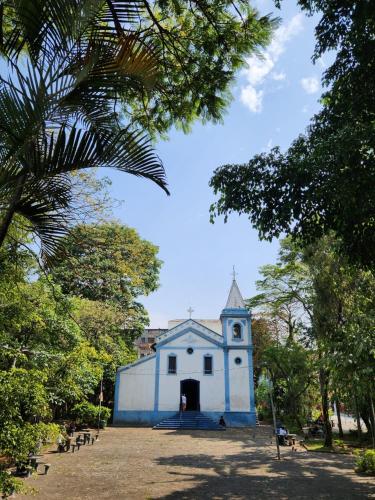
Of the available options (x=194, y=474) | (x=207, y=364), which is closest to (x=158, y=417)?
(x=207, y=364)

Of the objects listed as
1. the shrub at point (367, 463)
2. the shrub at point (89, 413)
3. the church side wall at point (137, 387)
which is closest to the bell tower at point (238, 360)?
the church side wall at point (137, 387)

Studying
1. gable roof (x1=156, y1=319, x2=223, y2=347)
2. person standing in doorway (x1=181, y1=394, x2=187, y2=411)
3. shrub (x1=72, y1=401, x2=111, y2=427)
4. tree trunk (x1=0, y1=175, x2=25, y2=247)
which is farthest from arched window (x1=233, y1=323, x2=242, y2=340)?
tree trunk (x1=0, y1=175, x2=25, y2=247)

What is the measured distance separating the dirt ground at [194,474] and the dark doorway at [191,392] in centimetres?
974

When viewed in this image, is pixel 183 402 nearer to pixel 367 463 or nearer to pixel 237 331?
pixel 237 331

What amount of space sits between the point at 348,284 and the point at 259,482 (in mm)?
8085

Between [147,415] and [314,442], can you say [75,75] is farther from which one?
[147,415]

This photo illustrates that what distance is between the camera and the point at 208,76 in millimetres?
6539

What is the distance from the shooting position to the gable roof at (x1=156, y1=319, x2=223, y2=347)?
93.3 ft

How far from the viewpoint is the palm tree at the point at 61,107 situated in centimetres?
265

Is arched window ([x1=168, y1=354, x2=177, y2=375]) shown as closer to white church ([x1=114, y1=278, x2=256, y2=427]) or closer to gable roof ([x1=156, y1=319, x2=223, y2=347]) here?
white church ([x1=114, y1=278, x2=256, y2=427])

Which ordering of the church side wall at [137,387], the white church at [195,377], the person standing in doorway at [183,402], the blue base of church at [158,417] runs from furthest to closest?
the church side wall at [137,387], the white church at [195,377], the person standing in doorway at [183,402], the blue base of church at [158,417]

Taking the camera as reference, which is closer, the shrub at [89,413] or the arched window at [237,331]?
the shrub at [89,413]

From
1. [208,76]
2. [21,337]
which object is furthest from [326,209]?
[21,337]

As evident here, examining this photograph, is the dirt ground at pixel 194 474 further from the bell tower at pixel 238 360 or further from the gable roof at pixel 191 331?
the gable roof at pixel 191 331
